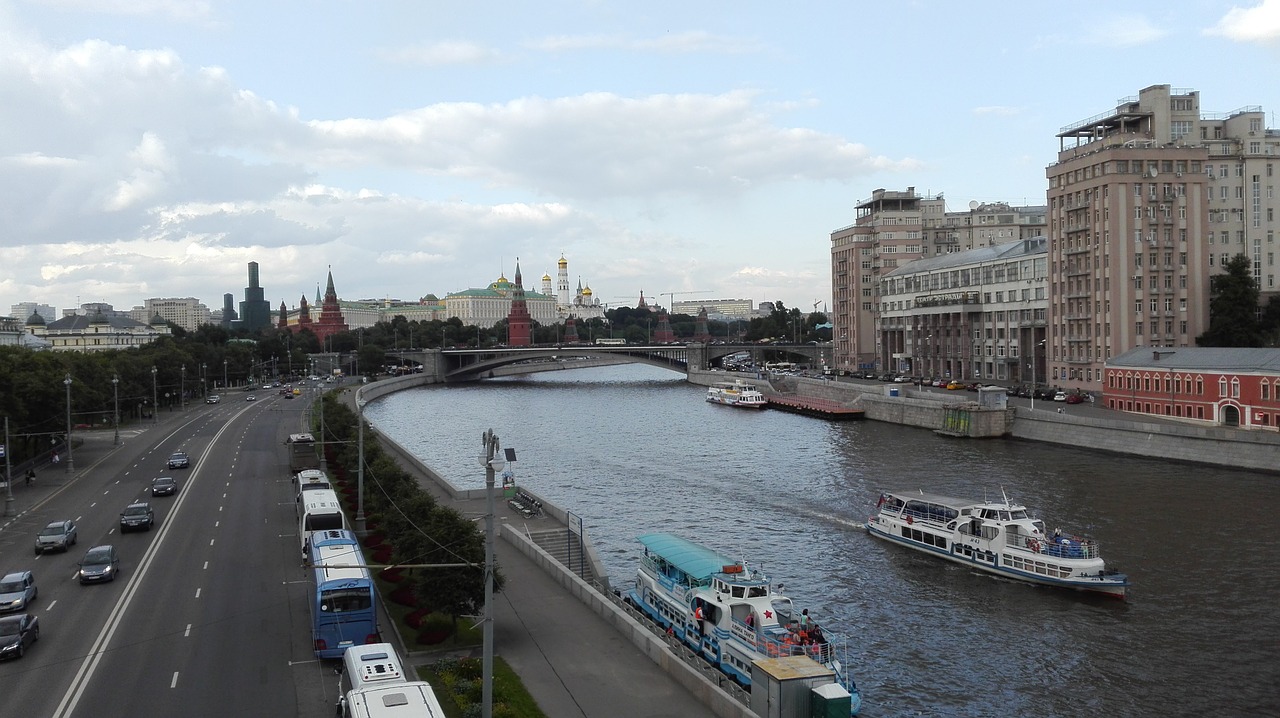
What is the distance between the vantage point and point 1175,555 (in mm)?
35781

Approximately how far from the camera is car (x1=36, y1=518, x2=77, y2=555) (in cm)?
3291

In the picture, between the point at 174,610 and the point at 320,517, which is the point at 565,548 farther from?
the point at 174,610

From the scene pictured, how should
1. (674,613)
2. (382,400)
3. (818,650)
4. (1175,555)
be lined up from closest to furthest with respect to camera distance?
(818,650), (674,613), (1175,555), (382,400)

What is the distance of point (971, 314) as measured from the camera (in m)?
102

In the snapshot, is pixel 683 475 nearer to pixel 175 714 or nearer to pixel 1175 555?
pixel 1175 555

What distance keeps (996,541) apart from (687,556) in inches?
544

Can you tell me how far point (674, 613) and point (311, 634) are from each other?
9.77m

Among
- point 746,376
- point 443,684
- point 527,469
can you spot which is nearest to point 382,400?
point 746,376

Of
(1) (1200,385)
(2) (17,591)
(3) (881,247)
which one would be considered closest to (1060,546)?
(2) (17,591)

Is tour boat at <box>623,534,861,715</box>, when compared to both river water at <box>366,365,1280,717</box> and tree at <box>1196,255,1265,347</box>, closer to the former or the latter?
river water at <box>366,365,1280,717</box>

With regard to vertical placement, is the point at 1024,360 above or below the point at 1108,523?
above

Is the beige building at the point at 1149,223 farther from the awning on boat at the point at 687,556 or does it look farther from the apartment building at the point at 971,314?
the awning on boat at the point at 687,556

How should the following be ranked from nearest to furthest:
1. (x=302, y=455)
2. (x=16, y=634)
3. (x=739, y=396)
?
(x=16, y=634) → (x=302, y=455) → (x=739, y=396)

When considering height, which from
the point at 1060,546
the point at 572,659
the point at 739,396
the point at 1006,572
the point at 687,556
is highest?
the point at 739,396
